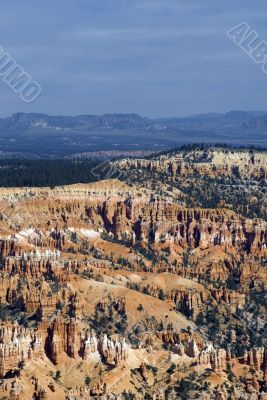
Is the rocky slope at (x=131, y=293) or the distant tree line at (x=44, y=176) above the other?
the distant tree line at (x=44, y=176)

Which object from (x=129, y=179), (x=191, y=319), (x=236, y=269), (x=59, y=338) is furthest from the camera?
(x=129, y=179)

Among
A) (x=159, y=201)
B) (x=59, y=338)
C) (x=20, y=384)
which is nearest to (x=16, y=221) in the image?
(x=159, y=201)

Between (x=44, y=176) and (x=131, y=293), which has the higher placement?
(x=44, y=176)

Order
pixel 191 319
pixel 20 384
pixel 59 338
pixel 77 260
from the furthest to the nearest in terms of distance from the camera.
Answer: pixel 77 260, pixel 191 319, pixel 59 338, pixel 20 384

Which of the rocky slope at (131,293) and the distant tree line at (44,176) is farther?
the distant tree line at (44,176)

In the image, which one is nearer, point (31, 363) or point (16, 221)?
point (31, 363)

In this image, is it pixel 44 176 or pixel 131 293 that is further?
pixel 44 176

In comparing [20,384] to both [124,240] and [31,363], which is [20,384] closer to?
[31,363]

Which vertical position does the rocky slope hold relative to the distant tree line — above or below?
below

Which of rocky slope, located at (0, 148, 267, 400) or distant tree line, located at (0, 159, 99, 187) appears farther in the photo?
distant tree line, located at (0, 159, 99, 187)

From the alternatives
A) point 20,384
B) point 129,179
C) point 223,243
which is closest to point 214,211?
point 223,243
